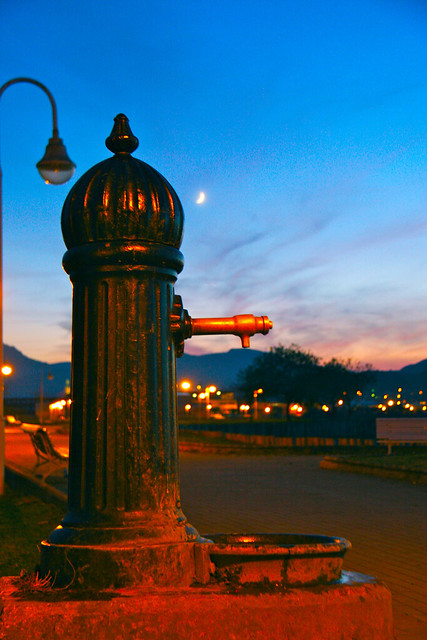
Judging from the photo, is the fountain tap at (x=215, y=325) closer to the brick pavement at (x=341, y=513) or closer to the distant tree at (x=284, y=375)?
the brick pavement at (x=341, y=513)

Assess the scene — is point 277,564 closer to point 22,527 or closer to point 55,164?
point 22,527

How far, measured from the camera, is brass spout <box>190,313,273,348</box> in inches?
111

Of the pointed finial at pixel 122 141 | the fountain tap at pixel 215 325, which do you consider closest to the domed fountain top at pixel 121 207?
the pointed finial at pixel 122 141

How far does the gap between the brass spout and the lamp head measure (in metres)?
9.25

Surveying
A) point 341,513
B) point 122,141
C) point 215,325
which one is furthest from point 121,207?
point 341,513

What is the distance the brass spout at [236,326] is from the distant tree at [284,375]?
78.3 m

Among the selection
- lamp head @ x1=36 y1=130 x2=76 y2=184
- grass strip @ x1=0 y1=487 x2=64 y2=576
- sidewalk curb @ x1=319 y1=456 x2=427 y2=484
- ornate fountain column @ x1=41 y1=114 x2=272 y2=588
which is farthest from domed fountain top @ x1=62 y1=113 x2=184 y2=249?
sidewalk curb @ x1=319 y1=456 x2=427 y2=484

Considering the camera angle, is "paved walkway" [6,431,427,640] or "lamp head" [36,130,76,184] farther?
"lamp head" [36,130,76,184]

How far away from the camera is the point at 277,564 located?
2.50 m

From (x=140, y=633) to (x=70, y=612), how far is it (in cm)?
21

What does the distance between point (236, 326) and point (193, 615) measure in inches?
40.5

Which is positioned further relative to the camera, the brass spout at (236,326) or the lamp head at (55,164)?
the lamp head at (55,164)

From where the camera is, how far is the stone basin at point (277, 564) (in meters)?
2.49

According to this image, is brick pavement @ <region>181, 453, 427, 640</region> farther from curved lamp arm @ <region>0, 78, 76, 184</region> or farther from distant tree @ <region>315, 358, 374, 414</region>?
distant tree @ <region>315, 358, 374, 414</region>
